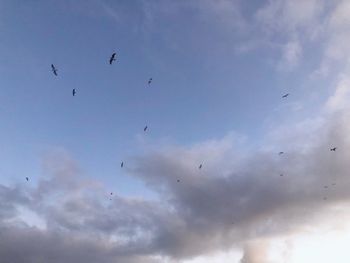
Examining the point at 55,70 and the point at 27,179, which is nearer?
the point at 55,70

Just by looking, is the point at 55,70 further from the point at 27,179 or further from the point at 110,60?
the point at 27,179

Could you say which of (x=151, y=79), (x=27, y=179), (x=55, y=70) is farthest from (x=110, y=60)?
(x=27, y=179)

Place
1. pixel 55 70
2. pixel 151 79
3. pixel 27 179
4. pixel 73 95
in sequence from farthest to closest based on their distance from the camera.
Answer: pixel 27 179, pixel 151 79, pixel 73 95, pixel 55 70

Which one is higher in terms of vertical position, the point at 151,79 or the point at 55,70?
the point at 151,79

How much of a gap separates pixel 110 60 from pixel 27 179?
5544 centimetres

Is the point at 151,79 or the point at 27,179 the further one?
the point at 27,179

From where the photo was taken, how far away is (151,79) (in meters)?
75.5

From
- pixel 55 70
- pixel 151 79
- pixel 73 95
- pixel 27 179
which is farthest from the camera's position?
pixel 27 179

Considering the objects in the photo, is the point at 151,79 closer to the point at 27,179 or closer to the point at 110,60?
the point at 110,60

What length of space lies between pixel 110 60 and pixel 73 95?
931 centimetres

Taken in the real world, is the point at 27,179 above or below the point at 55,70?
above

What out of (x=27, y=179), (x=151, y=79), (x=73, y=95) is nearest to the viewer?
(x=73, y=95)

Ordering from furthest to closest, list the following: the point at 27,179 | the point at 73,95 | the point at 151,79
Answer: the point at 27,179
the point at 151,79
the point at 73,95

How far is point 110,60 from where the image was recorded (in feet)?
199
